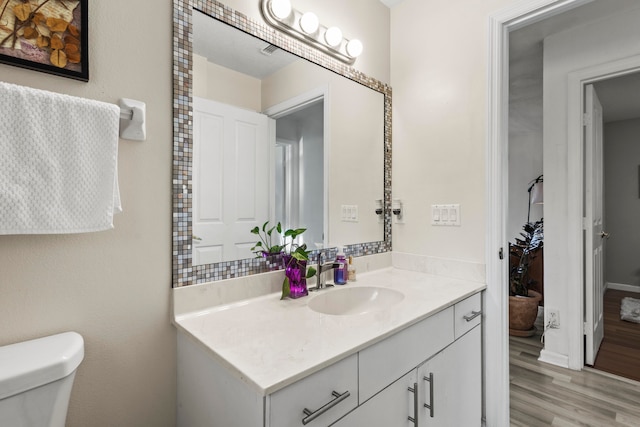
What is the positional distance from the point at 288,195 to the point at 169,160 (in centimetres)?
54

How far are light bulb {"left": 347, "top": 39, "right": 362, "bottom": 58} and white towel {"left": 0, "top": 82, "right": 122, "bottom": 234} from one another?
1.20 metres

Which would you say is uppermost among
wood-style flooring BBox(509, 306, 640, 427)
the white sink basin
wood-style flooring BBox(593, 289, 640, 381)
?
the white sink basin

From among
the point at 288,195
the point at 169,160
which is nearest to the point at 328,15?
the point at 288,195

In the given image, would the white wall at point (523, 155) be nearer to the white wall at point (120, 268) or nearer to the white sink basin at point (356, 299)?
the white sink basin at point (356, 299)

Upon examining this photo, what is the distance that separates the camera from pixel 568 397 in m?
1.94

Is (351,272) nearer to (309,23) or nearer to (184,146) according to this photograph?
(184,146)

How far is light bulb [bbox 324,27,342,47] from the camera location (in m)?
1.58

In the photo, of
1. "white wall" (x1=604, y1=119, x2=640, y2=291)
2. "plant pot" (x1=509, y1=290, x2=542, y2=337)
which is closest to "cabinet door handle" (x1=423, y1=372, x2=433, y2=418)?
"plant pot" (x1=509, y1=290, x2=542, y2=337)

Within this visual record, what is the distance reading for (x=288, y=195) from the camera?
4.90ft

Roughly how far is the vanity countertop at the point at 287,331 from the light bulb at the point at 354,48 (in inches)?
47.5

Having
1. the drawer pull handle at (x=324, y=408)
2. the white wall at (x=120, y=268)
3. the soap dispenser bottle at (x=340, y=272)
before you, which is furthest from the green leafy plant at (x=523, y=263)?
the white wall at (x=120, y=268)

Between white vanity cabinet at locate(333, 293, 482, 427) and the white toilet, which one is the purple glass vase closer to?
Result: white vanity cabinet at locate(333, 293, 482, 427)

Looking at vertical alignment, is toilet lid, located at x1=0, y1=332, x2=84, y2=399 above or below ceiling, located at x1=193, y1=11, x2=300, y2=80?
below

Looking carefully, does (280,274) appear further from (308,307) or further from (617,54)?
(617,54)
